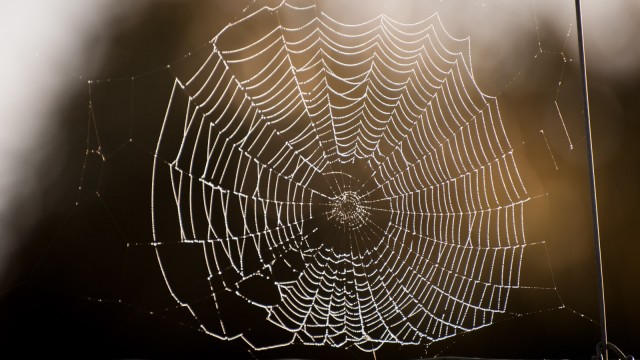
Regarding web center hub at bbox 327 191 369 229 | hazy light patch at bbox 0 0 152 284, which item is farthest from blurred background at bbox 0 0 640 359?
web center hub at bbox 327 191 369 229

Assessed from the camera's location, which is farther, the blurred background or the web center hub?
the web center hub

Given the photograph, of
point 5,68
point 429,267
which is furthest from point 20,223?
point 429,267

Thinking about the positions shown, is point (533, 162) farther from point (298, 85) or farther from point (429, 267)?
point (298, 85)

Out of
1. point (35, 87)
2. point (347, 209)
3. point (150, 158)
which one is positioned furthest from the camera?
point (347, 209)

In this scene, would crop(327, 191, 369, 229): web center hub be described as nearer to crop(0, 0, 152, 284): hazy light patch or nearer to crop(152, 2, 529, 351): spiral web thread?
crop(152, 2, 529, 351): spiral web thread

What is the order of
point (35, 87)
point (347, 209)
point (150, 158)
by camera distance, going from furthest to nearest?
point (347, 209), point (150, 158), point (35, 87)

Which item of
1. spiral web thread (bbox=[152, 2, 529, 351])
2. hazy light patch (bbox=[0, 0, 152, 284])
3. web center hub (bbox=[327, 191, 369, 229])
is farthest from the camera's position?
web center hub (bbox=[327, 191, 369, 229])

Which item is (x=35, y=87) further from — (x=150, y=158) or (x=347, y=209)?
(x=347, y=209)

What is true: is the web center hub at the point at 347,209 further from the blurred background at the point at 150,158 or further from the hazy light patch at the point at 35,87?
the hazy light patch at the point at 35,87

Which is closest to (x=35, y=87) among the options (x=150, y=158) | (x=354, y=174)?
(x=150, y=158)

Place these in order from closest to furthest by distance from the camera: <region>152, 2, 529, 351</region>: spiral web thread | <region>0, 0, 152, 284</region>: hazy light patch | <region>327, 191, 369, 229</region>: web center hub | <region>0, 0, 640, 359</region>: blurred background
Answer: <region>0, 0, 152, 284</region>: hazy light patch → <region>0, 0, 640, 359</region>: blurred background → <region>152, 2, 529, 351</region>: spiral web thread → <region>327, 191, 369, 229</region>: web center hub
